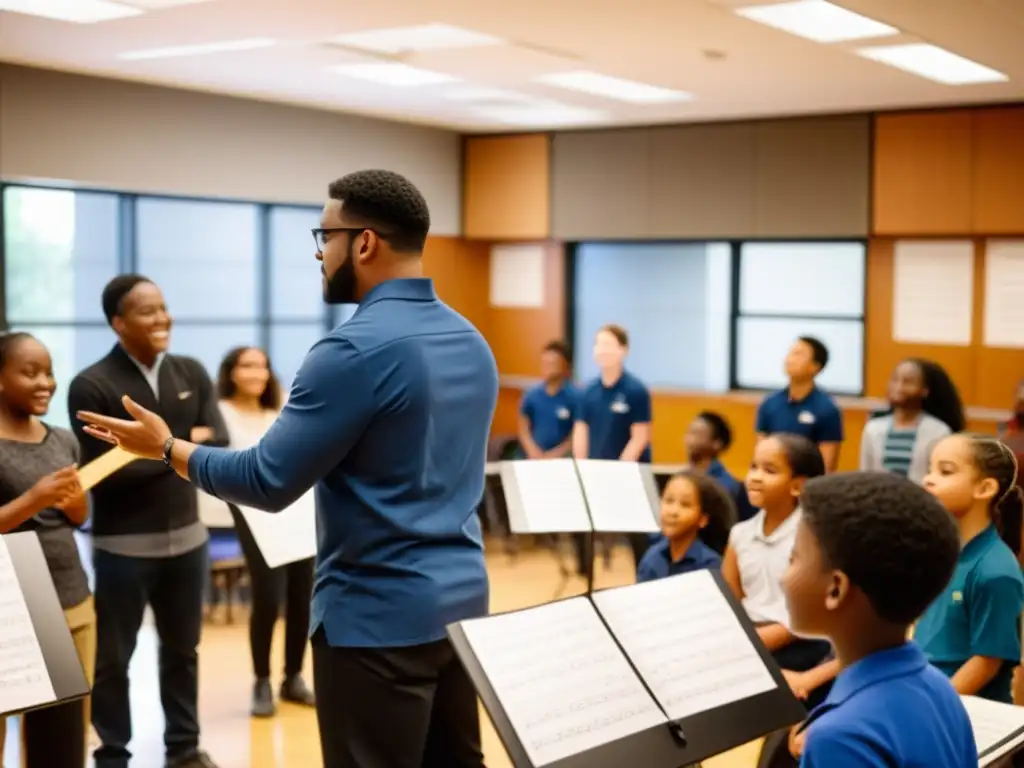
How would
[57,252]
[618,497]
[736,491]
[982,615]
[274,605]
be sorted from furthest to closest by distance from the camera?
[57,252] → [736,491] → [274,605] → [618,497] → [982,615]

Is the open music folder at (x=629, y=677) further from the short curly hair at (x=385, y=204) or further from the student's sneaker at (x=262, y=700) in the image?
the student's sneaker at (x=262, y=700)

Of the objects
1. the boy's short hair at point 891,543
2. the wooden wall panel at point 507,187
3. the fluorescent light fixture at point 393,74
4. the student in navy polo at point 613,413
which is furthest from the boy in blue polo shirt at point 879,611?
the wooden wall panel at point 507,187

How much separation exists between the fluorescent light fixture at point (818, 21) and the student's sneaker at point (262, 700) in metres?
3.21

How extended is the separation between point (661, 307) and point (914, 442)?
10.6 ft

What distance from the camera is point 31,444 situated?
354 centimetres

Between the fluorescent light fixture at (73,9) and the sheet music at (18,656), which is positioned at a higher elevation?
the fluorescent light fixture at (73,9)

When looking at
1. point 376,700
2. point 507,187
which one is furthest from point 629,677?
point 507,187

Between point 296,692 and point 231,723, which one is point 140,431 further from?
point 296,692

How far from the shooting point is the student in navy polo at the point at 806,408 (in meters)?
6.23

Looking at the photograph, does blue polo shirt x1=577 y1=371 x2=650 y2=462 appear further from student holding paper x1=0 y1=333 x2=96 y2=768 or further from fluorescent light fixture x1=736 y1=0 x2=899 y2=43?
student holding paper x1=0 y1=333 x2=96 y2=768

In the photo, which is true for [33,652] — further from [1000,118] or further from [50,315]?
[1000,118]

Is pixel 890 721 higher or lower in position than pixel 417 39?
lower

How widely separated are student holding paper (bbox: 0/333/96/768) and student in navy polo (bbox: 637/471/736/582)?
1732 millimetres

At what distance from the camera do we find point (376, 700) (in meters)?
2.18
